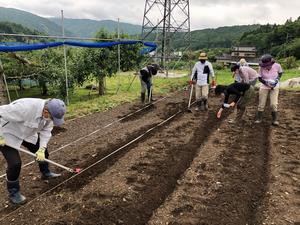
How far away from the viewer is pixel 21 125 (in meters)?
4.09

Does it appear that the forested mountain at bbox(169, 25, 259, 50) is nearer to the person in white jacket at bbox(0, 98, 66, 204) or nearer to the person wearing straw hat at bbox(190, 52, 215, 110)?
the person wearing straw hat at bbox(190, 52, 215, 110)

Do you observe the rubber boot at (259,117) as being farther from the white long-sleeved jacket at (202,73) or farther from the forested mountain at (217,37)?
the forested mountain at (217,37)

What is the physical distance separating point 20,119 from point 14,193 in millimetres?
1102

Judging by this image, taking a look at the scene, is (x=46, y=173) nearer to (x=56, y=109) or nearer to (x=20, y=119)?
(x=20, y=119)

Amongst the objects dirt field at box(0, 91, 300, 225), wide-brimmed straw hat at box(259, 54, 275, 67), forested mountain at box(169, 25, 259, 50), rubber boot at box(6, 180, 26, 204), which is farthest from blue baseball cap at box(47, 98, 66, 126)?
forested mountain at box(169, 25, 259, 50)

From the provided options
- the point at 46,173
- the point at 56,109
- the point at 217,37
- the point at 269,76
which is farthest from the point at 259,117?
the point at 217,37

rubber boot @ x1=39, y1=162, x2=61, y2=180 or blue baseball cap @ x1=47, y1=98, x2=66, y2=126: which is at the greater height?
blue baseball cap @ x1=47, y1=98, x2=66, y2=126

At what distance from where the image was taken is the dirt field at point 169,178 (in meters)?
3.99

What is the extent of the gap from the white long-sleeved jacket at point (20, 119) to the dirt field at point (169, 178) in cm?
97

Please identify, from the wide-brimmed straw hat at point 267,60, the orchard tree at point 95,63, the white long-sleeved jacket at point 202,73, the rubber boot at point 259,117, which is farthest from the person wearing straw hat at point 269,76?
the orchard tree at point 95,63

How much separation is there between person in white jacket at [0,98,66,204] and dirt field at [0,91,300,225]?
1.63 feet

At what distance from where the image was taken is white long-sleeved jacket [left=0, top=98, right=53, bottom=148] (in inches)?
155

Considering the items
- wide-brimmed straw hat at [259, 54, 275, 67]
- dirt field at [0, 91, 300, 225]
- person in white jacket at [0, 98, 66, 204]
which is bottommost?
dirt field at [0, 91, 300, 225]

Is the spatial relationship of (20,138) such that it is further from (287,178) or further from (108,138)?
(287,178)
